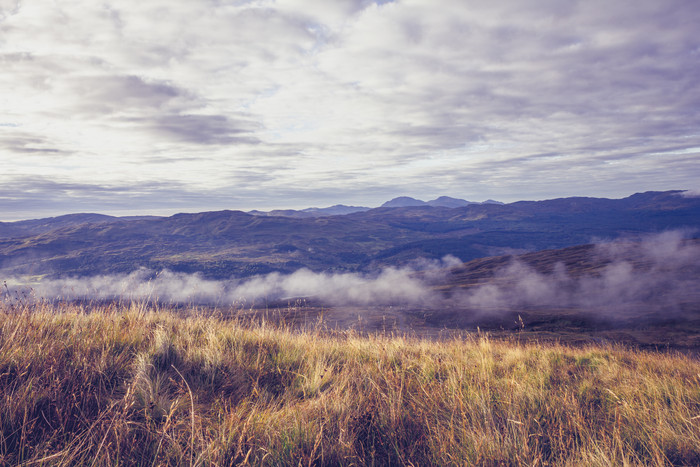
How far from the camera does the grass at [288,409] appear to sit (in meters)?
2.42

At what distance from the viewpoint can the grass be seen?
95.4 inches

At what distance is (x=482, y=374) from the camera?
3.98 m

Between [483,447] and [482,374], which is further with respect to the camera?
[482,374]

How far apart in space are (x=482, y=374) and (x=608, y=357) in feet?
16.9

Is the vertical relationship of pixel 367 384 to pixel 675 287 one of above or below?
above

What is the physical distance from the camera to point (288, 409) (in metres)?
2.99

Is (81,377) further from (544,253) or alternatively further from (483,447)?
(544,253)

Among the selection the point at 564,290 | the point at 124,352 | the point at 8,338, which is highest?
the point at 8,338

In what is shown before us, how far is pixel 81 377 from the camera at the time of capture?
10.2ft

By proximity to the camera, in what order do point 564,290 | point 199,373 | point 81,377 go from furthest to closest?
point 564,290, point 199,373, point 81,377

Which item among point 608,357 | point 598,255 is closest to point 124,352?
point 608,357

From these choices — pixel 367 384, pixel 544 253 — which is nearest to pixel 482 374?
pixel 367 384

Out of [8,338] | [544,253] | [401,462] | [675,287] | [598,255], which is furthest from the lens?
[544,253]

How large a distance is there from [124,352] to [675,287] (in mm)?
76853
